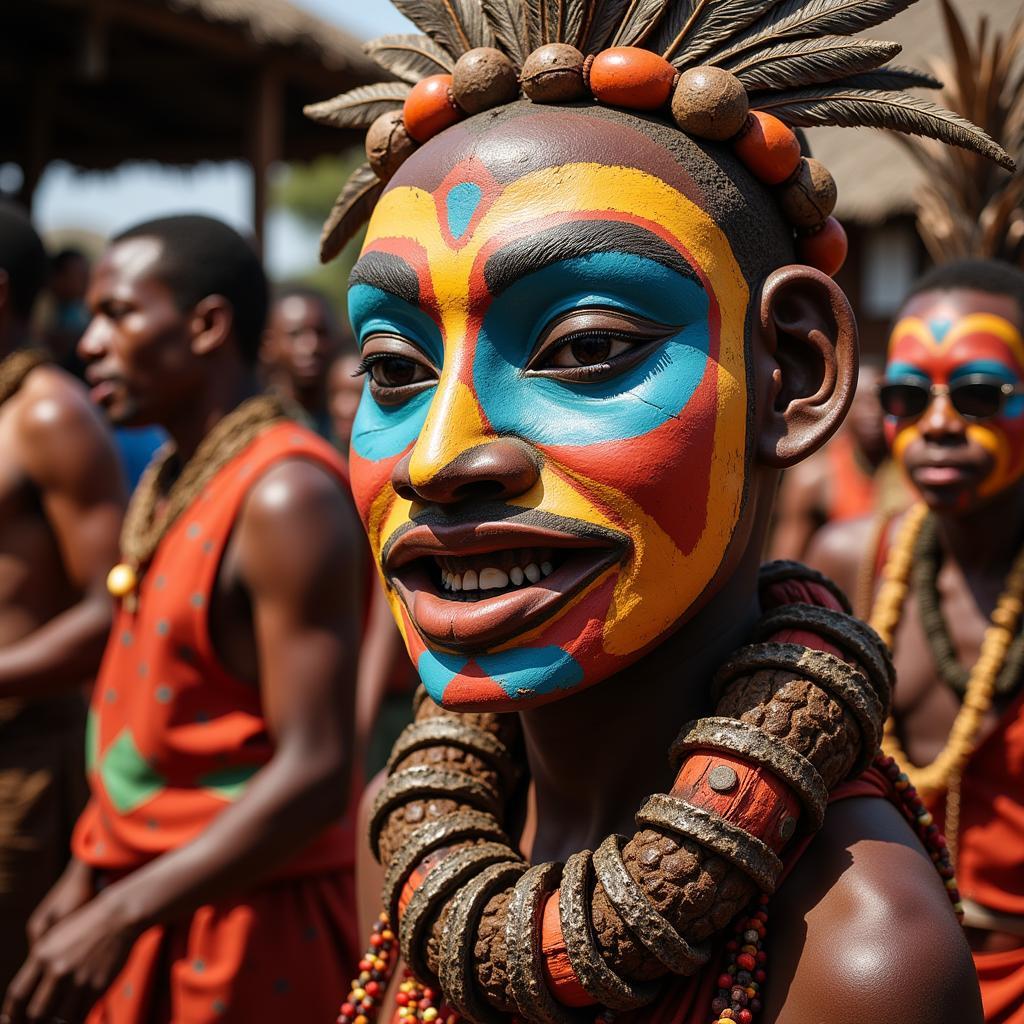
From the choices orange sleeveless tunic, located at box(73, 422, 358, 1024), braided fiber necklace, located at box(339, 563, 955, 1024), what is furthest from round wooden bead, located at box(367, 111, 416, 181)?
orange sleeveless tunic, located at box(73, 422, 358, 1024)

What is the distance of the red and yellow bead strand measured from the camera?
182 centimetres

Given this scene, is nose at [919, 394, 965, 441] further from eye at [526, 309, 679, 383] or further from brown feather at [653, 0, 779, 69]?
eye at [526, 309, 679, 383]

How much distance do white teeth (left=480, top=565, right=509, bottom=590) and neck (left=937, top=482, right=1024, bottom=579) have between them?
91.9 inches

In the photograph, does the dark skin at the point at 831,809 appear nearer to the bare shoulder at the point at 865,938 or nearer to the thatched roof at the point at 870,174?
the bare shoulder at the point at 865,938

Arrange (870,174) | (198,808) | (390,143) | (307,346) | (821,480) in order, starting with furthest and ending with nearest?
(870,174), (821,480), (307,346), (198,808), (390,143)

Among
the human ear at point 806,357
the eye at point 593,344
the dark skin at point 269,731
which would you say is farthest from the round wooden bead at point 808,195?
the dark skin at point 269,731

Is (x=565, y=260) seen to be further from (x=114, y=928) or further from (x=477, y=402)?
(x=114, y=928)

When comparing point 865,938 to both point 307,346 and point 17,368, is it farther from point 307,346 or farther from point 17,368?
point 307,346

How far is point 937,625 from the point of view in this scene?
3725 mm

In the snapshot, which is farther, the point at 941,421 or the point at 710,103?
the point at 941,421

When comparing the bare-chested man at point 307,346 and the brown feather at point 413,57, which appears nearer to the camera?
the brown feather at point 413,57

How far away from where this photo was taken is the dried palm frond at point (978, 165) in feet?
11.8

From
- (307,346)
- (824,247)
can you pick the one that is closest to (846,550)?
(824,247)

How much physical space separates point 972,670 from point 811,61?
219cm
